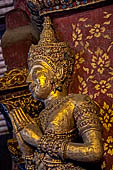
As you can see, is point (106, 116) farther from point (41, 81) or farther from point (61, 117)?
point (41, 81)

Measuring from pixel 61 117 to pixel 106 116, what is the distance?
0.27 meters

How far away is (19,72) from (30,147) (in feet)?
1.92

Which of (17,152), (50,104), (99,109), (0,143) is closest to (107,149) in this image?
(99,109)

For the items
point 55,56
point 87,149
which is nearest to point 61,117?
point 87,149

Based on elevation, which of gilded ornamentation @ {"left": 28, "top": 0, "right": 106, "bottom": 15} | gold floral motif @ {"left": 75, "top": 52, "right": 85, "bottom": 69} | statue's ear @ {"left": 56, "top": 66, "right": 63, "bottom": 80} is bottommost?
statue's ear @ {"left": 56, "top": 66, "right": 63, "bottom": 80}

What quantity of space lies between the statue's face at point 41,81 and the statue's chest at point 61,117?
0.35 feet

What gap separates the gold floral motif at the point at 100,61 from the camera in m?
2.36

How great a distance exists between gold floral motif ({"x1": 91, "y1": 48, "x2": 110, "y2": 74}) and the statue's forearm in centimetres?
45

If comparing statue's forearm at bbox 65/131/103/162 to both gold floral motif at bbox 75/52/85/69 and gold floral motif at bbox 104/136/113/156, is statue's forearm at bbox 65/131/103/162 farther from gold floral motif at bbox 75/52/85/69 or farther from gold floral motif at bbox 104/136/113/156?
gold floral motif at bbox 75/52/85/69

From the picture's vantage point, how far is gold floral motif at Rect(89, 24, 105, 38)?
7.95 ft

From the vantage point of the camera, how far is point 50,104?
90.2 inches

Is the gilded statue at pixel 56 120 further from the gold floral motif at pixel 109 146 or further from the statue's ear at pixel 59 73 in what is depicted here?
the gold floral motif at pixel 109 146

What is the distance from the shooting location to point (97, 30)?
7.98 ft

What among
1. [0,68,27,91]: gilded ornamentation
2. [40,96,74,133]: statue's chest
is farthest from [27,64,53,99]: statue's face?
[0,68,27,91]: gilded ornamentation
